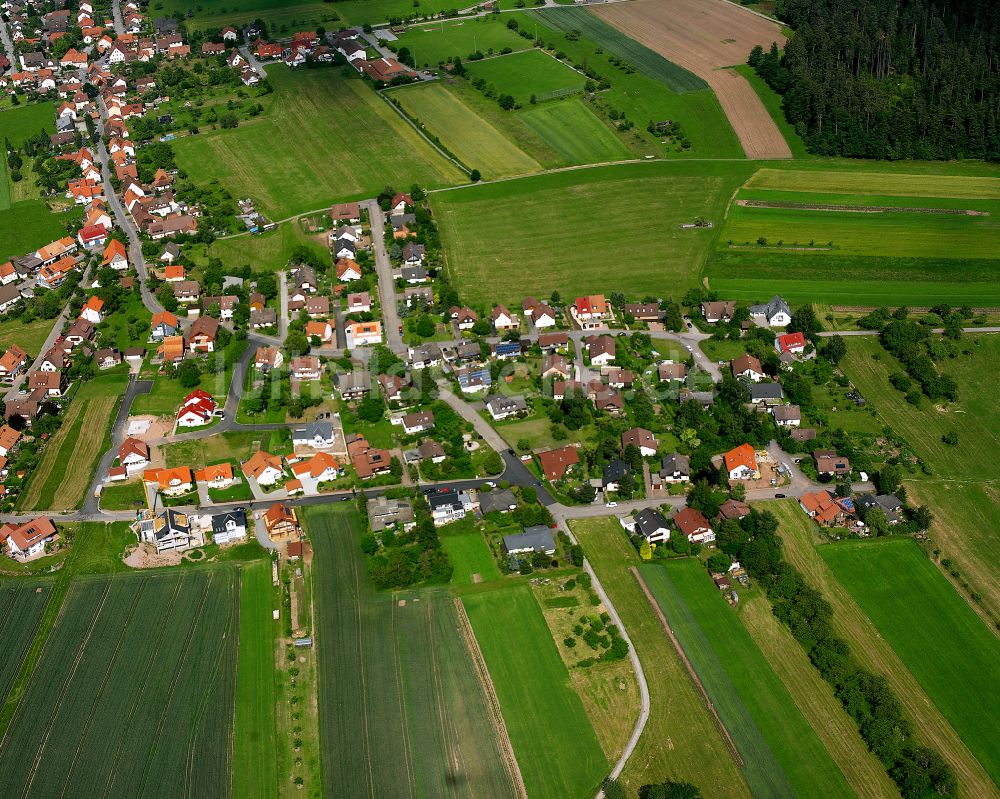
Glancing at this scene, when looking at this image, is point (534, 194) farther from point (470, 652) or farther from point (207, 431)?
point (470, 652)

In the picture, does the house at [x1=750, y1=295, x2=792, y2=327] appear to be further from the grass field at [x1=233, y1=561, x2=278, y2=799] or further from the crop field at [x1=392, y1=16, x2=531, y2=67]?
the crop field at [x1=392, y1=16, x2=531, y2=67]

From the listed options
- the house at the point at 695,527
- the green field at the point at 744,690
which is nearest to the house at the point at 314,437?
the green field at the point at 744,690

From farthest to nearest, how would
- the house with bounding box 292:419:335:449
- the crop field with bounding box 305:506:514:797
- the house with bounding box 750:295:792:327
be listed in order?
the house with bounding box 750:295:792:327 → the house with bounding box 292:419:335:449 → the crop field with bounding box 305:506:514:797

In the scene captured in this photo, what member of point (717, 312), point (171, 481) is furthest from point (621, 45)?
point (171, 481)

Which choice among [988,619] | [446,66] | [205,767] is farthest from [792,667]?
[446,66]

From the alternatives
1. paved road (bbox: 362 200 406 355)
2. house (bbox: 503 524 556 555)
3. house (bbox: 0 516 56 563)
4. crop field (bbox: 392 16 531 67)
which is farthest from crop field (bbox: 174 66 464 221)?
house (bbox: 503 524 556 555)
